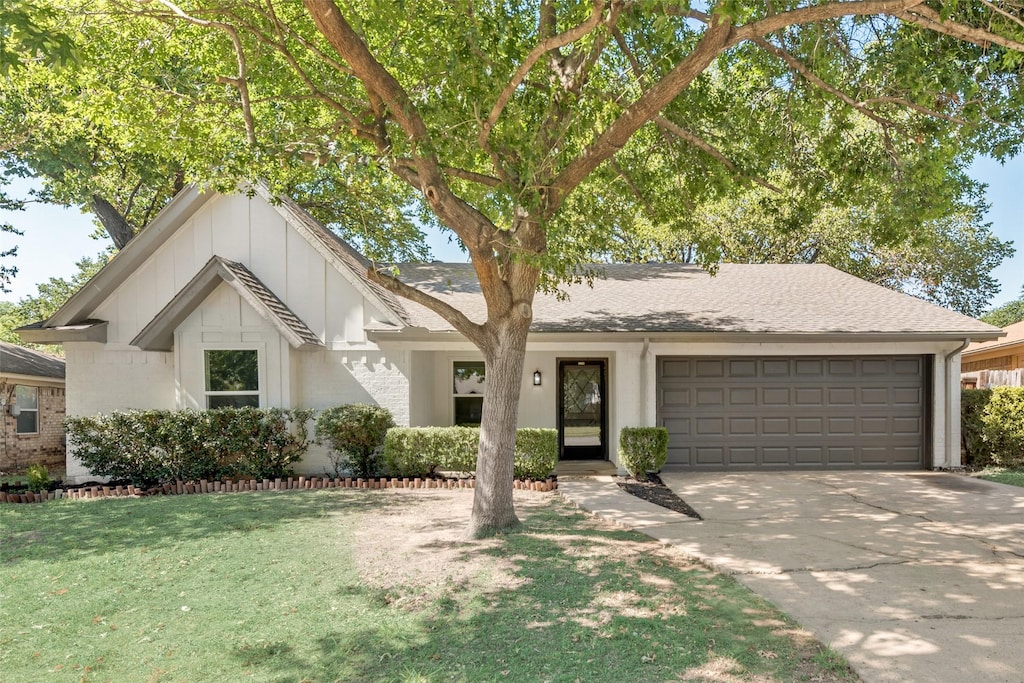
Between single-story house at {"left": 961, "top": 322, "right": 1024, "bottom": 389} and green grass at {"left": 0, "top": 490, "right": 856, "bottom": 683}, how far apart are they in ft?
49.3

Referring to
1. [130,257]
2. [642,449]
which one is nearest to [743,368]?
[642,449]

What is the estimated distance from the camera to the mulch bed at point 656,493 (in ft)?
28.1

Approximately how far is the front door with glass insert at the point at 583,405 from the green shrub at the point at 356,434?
4.54 m

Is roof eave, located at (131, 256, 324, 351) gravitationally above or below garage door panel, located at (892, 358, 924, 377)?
above

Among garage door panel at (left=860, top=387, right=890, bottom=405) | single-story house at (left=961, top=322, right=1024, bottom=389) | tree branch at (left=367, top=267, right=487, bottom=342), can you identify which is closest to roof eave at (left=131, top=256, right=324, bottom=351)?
tree branch at (left=367, top=267, right=487, bottom=342)

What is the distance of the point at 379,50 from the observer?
8.48 meters

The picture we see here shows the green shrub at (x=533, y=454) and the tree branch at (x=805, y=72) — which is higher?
the tree branch at (x=805, y=72)

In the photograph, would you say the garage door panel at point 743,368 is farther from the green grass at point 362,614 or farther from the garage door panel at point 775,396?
the green grass at point 362,614

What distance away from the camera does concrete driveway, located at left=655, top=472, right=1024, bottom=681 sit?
4.12m

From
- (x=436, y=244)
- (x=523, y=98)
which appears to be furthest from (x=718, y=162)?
(x=436, y=244)

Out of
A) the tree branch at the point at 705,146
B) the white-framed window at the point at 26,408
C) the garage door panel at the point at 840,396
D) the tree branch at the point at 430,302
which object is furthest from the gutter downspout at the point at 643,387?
the white-framed window at the point at 26,408

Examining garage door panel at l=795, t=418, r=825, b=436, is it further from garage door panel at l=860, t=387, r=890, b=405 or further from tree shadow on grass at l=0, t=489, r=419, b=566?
tree shadow on grass at l=0, t=489, r=419, b=566

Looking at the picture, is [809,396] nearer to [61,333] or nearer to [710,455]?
[710,455]

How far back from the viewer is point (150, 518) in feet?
26.5
